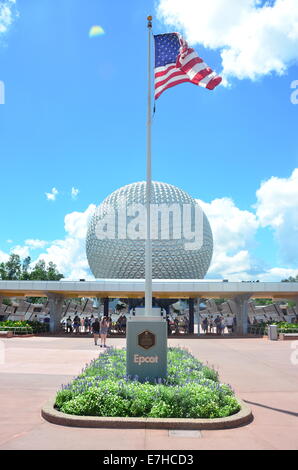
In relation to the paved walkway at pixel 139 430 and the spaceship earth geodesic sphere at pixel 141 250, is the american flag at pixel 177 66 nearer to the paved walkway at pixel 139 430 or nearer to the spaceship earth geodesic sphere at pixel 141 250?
the paved walkway at pixel 139 430

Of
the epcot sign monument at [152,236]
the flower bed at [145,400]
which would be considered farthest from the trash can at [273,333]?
the flower bed at [145,400]

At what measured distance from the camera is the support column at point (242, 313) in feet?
112

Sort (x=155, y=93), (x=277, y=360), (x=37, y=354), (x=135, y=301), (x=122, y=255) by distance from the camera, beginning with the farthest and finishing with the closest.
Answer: (x=135, y=301), (x=122, y=255), (x=37, y=354), (x=277, y=360), (x=155, y=93)

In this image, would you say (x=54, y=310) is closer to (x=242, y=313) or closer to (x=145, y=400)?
(x=242, y=313)

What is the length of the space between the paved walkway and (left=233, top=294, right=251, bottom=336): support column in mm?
18358

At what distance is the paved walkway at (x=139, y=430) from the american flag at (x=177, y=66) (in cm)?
801

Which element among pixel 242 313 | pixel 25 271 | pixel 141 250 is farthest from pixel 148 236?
pixel 25 271

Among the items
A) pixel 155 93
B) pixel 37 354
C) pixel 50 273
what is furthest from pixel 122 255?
pixel 50 273

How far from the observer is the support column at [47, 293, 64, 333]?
34312 mm

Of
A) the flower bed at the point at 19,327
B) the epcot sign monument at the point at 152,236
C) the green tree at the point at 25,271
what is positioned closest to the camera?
the flower bed at the point at 19,327

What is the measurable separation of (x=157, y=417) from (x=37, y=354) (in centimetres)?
1156

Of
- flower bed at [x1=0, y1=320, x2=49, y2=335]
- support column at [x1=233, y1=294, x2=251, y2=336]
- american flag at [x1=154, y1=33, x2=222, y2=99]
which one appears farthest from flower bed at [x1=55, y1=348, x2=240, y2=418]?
support column at [x1=233, y1=294, x2=251, y2=336]

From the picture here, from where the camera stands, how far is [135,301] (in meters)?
51.4
